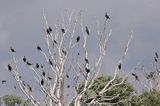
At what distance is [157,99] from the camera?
29.2 m

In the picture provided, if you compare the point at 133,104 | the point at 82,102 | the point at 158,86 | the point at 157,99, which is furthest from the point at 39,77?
the point at 158,86

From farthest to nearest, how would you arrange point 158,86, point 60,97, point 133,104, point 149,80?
1. point 149,80
2. point 158,86
3. point 133,104
4. point 60,97

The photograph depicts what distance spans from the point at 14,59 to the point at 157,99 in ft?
39.5

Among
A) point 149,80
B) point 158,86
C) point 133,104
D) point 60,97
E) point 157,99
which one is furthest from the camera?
point 149,80

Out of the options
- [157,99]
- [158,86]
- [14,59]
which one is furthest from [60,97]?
[158,86]

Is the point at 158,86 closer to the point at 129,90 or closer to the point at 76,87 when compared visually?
the point at 129,90

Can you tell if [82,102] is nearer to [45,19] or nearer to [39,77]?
[39,77]

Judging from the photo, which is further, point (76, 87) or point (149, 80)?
point (149, 80)

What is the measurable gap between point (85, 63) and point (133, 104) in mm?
27250

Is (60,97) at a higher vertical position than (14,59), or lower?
lower

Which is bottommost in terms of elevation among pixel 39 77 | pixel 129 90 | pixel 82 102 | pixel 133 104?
pixel 82 102

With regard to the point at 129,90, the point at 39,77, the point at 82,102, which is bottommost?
the point at 82,102

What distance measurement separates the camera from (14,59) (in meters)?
19.6

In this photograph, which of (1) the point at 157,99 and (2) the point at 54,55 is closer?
(2) the point at 54,55
